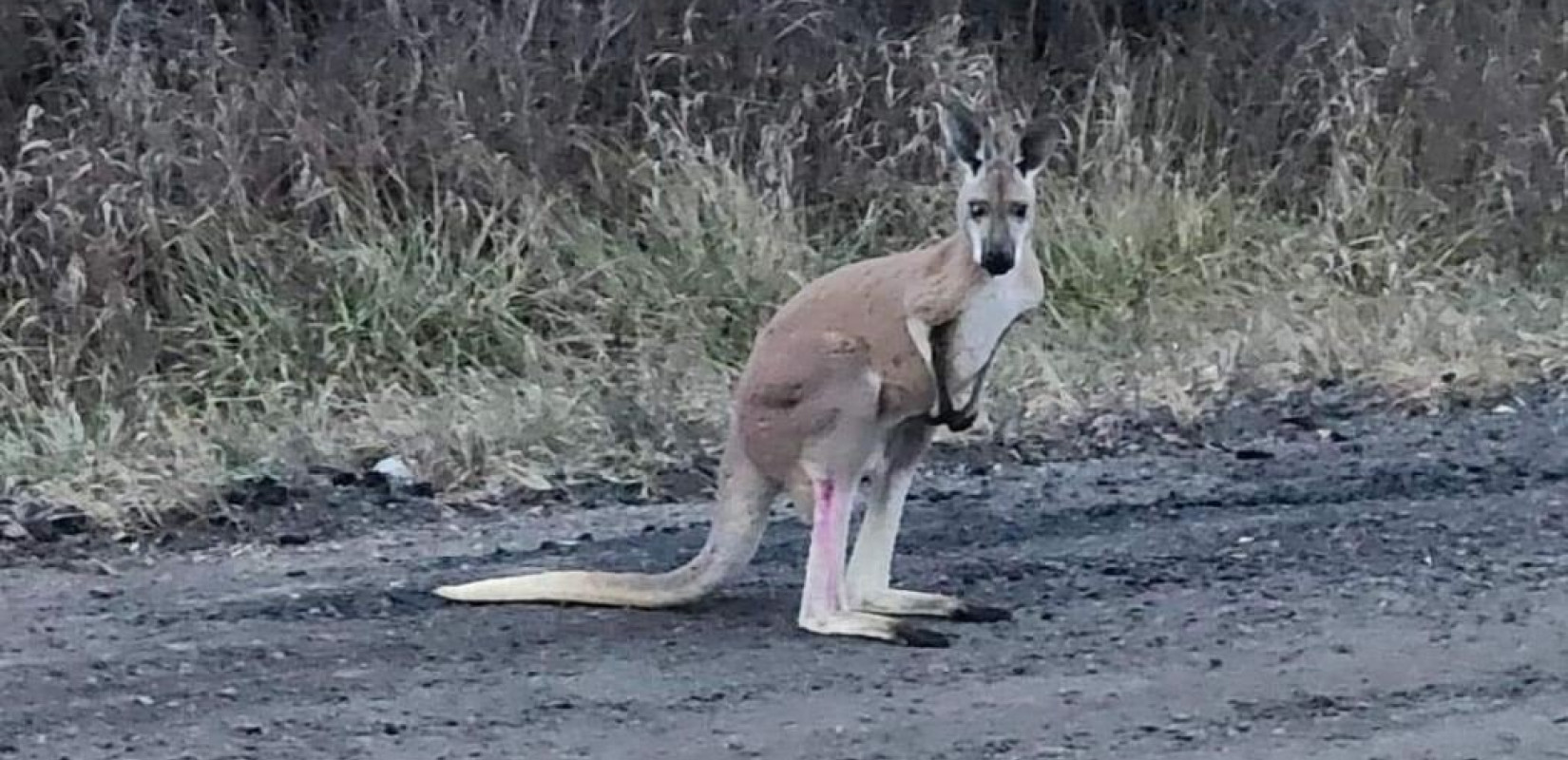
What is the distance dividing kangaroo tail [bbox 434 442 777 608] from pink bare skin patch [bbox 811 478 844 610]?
192 millimetres

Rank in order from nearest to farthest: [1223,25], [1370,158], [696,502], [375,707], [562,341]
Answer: [375,707]
[696,502]
[562,341]
[1370,158]
[1223,25]

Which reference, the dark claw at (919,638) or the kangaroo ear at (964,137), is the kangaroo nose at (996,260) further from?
the dark claw at (919,638)

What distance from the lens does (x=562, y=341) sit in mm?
9023

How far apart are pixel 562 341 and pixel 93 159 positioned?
1.65m

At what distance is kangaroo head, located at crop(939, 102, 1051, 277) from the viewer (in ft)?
18.3

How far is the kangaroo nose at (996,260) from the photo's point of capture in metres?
5.54

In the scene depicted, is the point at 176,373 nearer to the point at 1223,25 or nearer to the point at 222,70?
the point at 222,70

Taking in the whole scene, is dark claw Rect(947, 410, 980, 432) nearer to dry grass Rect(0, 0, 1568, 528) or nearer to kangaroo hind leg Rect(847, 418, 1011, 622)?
kangaroo hind leg Rect(847, 418, 1011, 622)

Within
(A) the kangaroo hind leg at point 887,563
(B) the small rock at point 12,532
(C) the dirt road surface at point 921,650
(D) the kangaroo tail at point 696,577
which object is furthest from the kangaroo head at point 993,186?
(B) the small rock at point 12,532

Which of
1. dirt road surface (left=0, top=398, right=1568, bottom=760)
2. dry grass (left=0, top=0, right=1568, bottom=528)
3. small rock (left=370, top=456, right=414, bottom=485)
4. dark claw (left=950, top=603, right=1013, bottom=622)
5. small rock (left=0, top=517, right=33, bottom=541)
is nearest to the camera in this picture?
dirt road surface (left=0, top=398, right=1568, bottom=760)

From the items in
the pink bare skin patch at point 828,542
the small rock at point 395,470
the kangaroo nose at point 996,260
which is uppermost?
the kangaroo nose at point 996,260

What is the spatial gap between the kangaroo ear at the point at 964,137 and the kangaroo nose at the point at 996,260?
0.27m

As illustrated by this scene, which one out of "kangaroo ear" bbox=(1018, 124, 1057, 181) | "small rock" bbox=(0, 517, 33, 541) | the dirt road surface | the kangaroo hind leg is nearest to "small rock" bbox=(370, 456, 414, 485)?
the dirt road surface

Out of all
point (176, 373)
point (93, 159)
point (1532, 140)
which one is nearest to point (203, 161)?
point (93, 159)
